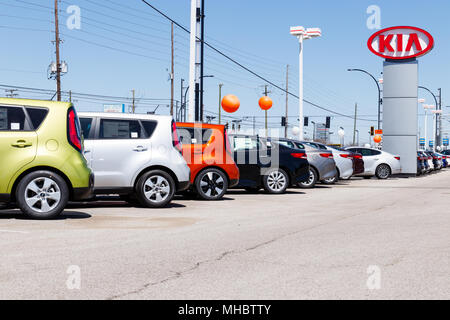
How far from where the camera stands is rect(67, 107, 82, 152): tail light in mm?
9320

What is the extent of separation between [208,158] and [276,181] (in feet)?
11.1

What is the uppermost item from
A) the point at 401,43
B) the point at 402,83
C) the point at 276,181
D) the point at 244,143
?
the point at 401,43

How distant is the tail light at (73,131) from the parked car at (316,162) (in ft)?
33.8

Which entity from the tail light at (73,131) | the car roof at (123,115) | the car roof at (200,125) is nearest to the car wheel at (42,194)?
the tail light at (73,131)

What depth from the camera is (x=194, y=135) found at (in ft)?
43.8

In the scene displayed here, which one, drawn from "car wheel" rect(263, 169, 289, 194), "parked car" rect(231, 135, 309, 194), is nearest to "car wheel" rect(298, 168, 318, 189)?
"parked car" rect(231, 135, 309, 194)

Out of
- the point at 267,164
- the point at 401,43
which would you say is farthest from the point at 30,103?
the point at 401,43

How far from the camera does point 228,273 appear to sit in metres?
5.62

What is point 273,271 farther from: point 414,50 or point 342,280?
point 414,50

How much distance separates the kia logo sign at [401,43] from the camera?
32000 millimetres

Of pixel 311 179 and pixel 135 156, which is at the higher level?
pixel 135 156

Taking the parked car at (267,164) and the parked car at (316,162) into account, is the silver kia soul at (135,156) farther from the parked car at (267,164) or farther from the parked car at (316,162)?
the parked car at (316,162)

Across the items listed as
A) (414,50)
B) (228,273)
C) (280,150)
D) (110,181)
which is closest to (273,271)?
(228,273)

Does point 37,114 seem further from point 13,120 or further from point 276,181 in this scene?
point 276,181
